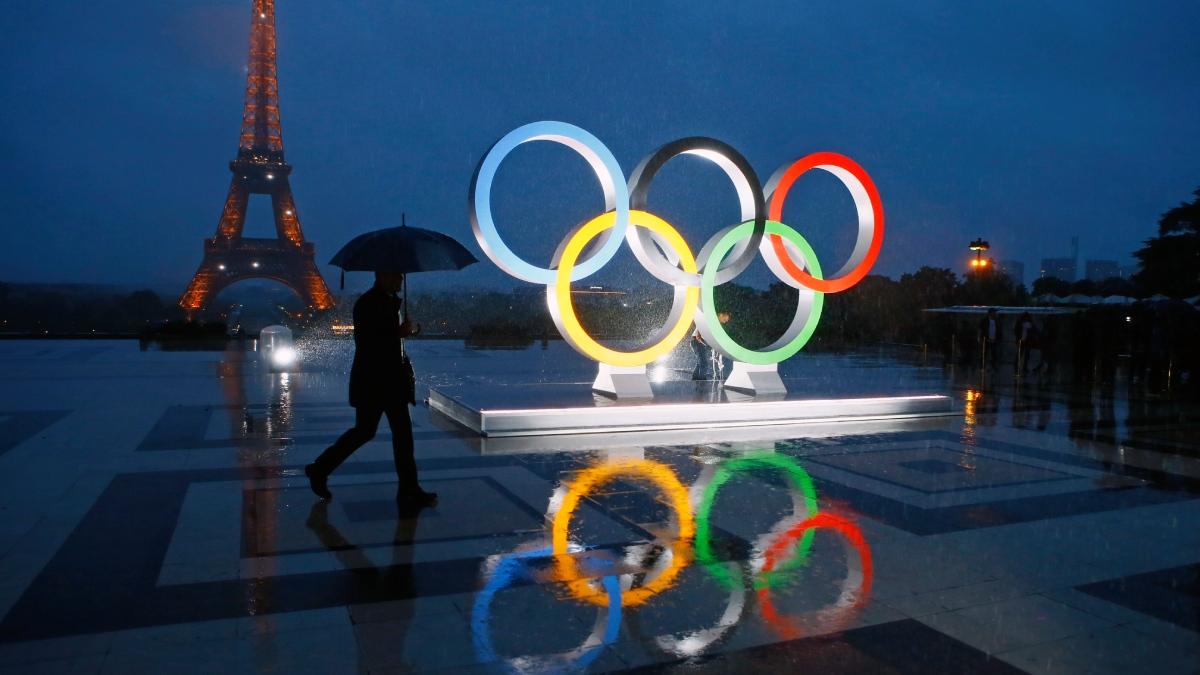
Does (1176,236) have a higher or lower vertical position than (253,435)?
higher

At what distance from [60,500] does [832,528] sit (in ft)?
18.0

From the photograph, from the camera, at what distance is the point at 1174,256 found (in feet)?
102

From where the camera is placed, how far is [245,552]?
4863 millimetres

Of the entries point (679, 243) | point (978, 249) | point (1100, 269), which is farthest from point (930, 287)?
point (1100, 269)

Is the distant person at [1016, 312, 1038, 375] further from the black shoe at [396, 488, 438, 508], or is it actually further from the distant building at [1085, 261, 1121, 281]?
the distant building at [1085, 261, 1121, 281]

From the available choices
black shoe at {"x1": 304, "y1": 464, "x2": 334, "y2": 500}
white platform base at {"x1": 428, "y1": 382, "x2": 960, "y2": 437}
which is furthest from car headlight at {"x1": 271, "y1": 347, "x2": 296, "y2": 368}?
black shoe at {"x1": 304, "y1": 464, "x2": 334, "y2": 500}

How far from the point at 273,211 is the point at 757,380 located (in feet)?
137

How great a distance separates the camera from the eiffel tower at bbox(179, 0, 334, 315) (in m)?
43.1

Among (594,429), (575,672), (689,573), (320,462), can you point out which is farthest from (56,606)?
(594,429)

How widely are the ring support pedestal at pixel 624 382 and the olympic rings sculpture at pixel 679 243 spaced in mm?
121

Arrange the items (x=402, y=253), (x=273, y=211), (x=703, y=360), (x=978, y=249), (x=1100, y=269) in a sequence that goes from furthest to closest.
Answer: (x=1100, y=269), (x=273, y=211), (x=978, y=249), (x=703, y=360), (x=402, y=253)

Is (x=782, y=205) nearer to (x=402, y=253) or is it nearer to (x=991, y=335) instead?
(x=402, y=253)

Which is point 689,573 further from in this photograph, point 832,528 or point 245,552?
point 245,552

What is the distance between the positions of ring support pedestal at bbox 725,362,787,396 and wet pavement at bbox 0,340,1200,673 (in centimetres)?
171
